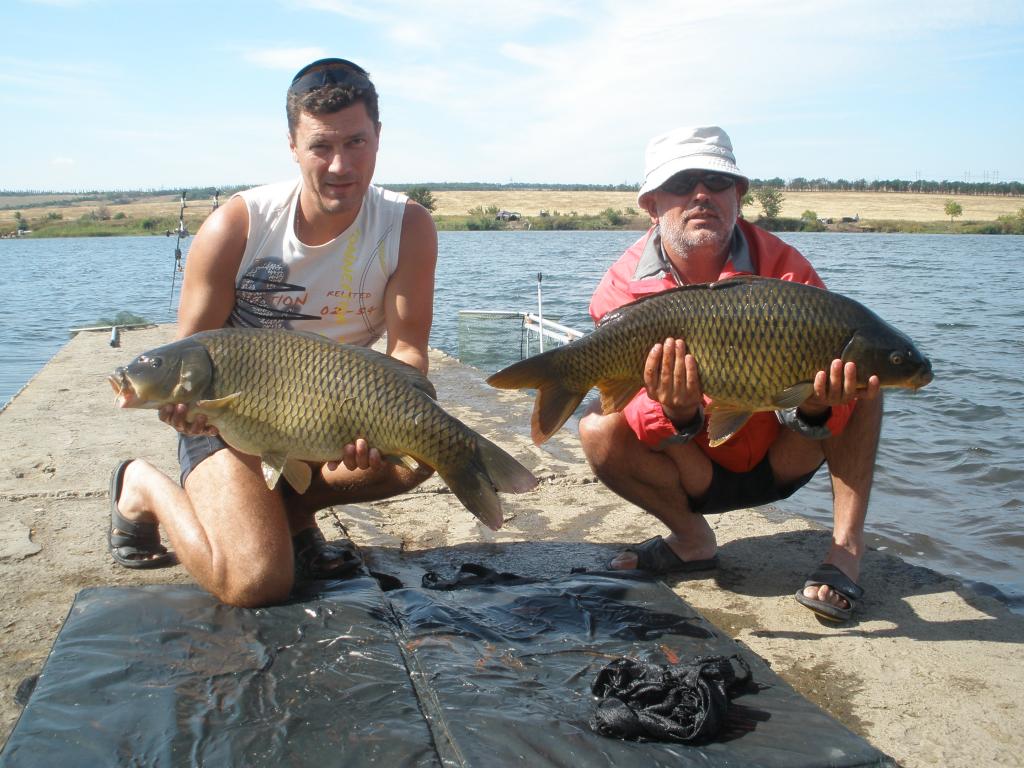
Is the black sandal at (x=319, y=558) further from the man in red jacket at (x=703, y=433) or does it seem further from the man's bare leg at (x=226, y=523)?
the man in red jacket at (x=703, y=433)

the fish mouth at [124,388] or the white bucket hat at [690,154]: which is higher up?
the white bucket hat at [690,154]

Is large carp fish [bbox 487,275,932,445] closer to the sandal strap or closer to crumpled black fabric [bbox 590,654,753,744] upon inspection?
the sandal strap

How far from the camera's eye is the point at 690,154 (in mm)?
3148

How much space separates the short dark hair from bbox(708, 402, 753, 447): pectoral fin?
153 centimetres

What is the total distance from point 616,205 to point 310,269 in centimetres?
7436

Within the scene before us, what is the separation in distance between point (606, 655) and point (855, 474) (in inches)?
46.5

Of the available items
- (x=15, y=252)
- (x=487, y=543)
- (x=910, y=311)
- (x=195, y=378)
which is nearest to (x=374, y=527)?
(x=487, y=543)

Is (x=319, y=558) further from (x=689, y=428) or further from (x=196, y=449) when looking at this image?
(x=689, y=428)

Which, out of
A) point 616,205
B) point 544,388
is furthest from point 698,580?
point 616,205

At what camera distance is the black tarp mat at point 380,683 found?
6.25ft

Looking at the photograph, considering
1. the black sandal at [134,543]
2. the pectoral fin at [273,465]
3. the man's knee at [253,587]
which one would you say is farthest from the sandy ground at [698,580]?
the pectoral fin at [273,465]

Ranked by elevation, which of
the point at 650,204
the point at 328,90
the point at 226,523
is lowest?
the point at 226,523

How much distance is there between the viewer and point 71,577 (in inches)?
122

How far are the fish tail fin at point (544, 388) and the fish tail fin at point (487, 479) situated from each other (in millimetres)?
284
